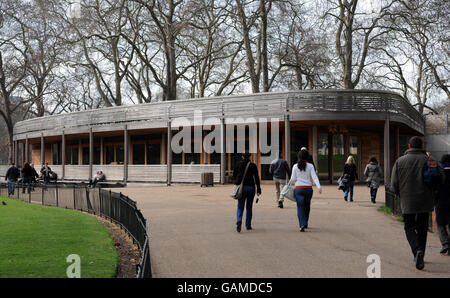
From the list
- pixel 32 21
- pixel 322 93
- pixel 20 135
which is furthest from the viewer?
pixel 20 135

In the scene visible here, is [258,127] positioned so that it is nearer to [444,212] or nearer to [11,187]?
[11,187]

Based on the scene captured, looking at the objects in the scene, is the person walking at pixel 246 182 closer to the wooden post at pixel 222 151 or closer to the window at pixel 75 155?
the wooden post at pixel 222 151

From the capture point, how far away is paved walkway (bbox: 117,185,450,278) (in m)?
6.54

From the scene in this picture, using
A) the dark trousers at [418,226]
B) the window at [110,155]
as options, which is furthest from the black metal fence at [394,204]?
the window at [110,155]

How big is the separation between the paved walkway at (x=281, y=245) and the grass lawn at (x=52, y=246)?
90 cm

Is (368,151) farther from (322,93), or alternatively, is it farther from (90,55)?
(90,55)

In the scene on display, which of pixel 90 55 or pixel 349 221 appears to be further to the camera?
pixel 90 55

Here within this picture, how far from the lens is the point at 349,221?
11672 mm

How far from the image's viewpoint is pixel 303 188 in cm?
1016

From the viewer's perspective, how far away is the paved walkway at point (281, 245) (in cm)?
654

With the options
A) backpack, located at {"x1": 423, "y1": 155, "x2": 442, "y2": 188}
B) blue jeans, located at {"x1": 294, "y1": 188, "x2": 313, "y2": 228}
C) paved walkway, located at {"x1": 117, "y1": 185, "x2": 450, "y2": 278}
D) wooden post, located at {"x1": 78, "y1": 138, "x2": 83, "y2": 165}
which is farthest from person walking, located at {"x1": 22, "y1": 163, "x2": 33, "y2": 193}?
backpack, located at {"x1": 423, "y1": 155, "x2": 442, "y2": 188}

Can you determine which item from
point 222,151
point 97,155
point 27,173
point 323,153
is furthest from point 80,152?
point 323,153
